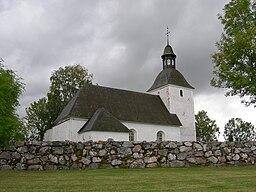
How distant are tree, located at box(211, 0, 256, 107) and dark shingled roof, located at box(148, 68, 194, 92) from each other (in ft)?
77.6

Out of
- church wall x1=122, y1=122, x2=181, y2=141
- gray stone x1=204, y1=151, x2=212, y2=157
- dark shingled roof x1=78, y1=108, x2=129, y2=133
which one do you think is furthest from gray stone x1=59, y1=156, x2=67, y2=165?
church wall x1=122, y1=122, x2=181, y2=141

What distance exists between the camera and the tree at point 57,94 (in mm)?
41094

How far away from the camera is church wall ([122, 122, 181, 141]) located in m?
33.4

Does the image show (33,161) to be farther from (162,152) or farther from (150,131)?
(150,131)

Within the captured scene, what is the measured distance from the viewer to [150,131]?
34375 millimetres

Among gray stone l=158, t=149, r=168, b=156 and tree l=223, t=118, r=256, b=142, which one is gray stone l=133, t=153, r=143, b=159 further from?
tree l=223, t=118, r=256, b=142

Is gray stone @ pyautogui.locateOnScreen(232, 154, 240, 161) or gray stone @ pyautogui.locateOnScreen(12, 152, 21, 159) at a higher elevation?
gray stone @ pyautogui.locateOnScreen(12, 152, 21, 159)

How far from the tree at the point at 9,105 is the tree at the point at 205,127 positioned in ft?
164

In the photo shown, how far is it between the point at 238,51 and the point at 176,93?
24.8m

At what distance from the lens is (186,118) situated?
133ft

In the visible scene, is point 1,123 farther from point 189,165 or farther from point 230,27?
point 230,27

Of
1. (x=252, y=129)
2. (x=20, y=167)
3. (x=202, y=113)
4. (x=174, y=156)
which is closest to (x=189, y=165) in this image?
(x=174, y=156)

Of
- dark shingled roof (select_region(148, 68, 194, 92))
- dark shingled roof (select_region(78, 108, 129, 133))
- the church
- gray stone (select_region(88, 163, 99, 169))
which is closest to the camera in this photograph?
gray stone (select_region(88, 163, 99, 169))

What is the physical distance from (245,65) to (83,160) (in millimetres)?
9418
